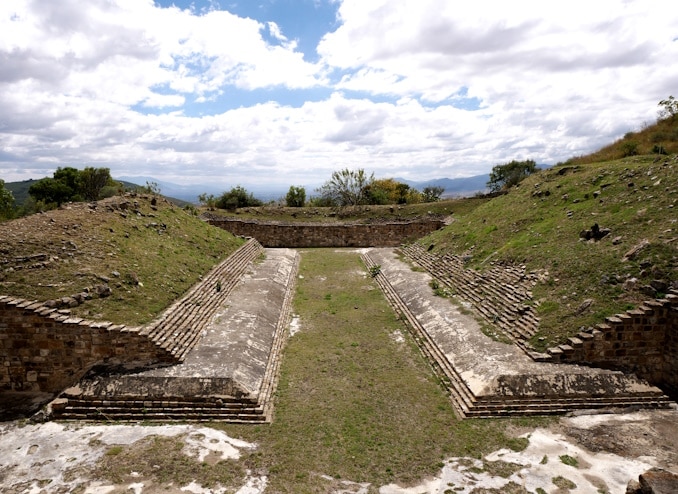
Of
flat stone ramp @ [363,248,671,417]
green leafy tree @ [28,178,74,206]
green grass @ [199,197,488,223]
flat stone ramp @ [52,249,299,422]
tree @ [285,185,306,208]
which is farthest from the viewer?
green leafy tree @ [28,178,74,206]

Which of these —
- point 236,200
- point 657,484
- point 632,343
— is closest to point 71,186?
point 236,200

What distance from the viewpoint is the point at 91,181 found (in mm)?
43469

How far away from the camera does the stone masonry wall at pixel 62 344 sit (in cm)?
977

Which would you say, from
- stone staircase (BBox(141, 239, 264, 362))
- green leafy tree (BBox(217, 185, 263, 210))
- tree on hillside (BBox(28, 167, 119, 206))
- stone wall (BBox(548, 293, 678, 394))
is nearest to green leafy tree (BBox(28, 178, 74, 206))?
tree on hillside (BBox(28, 167, 119, 206))

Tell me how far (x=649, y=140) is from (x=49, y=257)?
28542 mm

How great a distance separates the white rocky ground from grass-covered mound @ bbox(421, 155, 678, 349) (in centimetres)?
266

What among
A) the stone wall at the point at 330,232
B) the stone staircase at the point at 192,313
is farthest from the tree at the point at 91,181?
the stone staircase at the point at 192,313

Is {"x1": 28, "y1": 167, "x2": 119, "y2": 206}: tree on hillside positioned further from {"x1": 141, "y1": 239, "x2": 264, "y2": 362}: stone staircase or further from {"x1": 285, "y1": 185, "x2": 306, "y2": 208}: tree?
{"x1": 141, "y1": 239, "x2": 264, "y2": 362}: stone staircase

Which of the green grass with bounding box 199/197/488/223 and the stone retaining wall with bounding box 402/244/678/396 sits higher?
the green grass with bounding box 199/197/488/223

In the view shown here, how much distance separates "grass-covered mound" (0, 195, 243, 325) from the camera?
35.8 ft

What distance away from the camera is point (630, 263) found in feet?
37.0

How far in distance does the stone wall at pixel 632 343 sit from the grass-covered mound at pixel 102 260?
1092 centimetres

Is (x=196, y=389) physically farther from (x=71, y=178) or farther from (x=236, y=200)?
(x=71, y=178)

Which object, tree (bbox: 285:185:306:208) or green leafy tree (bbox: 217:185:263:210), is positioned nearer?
green leafy tree (bbox: 217:185:263:210)
